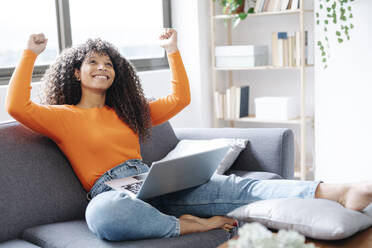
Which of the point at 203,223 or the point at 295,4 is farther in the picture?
the point at 295,4

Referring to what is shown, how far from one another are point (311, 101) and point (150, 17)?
4.43 feet

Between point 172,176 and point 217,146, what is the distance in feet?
2.45

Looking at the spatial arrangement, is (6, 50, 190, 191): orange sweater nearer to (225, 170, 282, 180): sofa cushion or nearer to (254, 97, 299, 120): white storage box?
(225, 170, 282, 180): sofa cushion

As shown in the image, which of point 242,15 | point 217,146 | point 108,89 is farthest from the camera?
point 242,15

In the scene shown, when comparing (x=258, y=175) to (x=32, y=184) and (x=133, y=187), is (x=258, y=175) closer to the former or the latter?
(x=133, y=187)

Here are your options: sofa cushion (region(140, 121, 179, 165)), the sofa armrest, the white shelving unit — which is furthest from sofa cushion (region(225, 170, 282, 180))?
the white shelving unit

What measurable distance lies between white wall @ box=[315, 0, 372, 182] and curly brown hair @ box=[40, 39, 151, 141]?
1461 millimetres

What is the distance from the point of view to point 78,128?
1.97m

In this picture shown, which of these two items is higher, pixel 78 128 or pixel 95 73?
pixel 95 73

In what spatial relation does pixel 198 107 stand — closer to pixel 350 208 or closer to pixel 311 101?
pixel 311 101

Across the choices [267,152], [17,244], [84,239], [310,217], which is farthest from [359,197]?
[17,244]

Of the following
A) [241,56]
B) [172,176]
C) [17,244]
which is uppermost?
[241,56]

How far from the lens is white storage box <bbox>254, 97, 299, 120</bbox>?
352 centimetres

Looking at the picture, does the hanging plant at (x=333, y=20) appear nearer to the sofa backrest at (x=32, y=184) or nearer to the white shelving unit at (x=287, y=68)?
the white shelving unit at (x=287, y=68)
